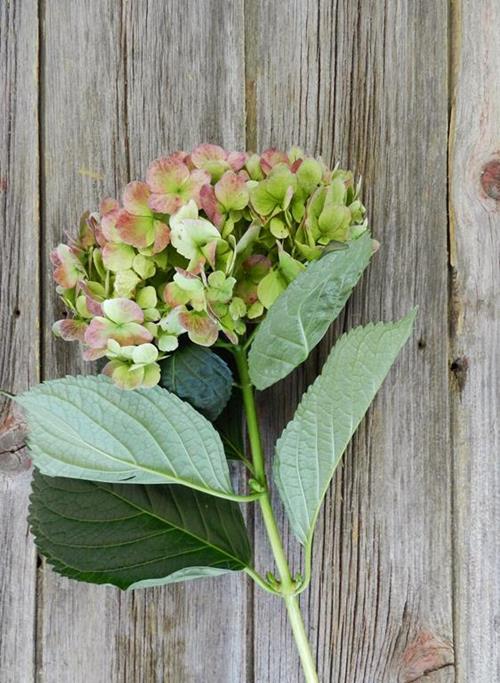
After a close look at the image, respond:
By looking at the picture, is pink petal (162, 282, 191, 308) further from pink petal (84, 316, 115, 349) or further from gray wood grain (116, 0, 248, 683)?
gray wood grain (116, 0, 248, 683)

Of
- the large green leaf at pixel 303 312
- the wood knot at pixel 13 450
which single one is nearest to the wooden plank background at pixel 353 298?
the wood knot at pixel 13 450

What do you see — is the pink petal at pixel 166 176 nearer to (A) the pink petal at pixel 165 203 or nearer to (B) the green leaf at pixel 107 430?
(A) the pink petal at pixel 165 203

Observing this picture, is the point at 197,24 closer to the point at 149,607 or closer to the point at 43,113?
the point at 43,113

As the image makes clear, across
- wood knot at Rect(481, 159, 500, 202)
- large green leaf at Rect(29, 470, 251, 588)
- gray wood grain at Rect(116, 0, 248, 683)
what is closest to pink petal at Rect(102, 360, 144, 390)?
large green leaf at Rect(29, 470, 251, 588)

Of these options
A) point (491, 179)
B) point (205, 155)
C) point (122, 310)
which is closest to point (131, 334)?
point (122, 310)

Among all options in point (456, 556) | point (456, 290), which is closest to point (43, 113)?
point (456, 290)

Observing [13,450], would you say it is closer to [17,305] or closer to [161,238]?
[17,305]
